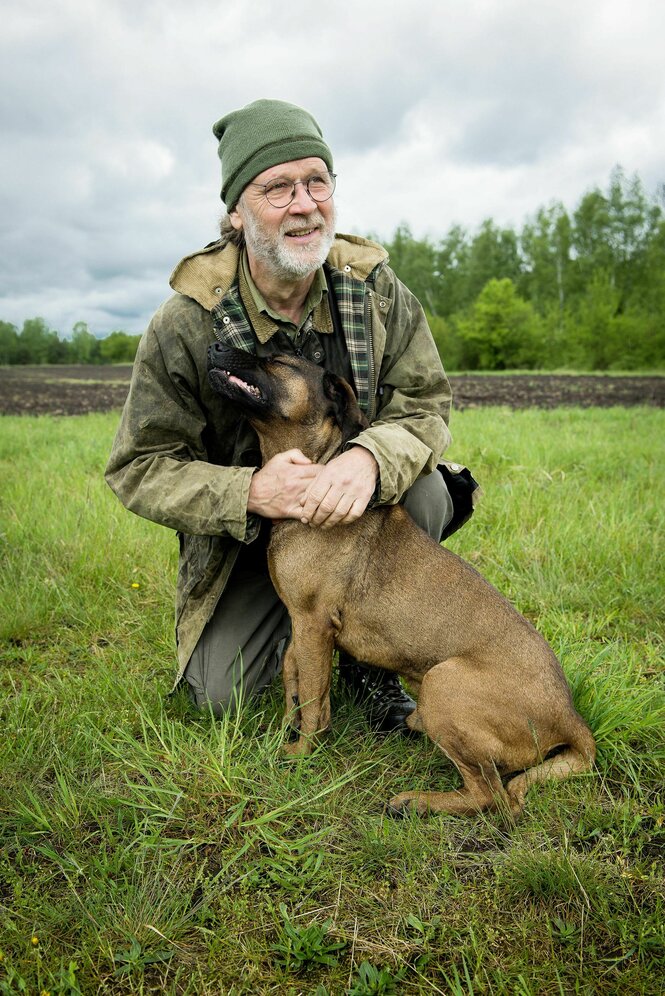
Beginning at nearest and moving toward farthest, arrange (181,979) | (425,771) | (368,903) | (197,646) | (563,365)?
(181,979) → (368,903) → (425,771) → (197,646) → (563,365)

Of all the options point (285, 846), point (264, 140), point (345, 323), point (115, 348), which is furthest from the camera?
point (115, 348)

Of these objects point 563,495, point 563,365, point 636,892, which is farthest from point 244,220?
point 563,365

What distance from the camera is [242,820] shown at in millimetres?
3057

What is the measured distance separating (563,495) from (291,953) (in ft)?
19.1

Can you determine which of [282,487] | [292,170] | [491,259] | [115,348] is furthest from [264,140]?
[115,348]

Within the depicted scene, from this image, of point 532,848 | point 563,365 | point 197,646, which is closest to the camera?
point 532,848

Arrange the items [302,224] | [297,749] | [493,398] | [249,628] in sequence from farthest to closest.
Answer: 1. [493,398]
2. [249,628]
3. [302,224]
4. [297,749]

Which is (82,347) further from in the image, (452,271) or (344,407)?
(344,407)

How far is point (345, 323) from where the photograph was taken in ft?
13.6

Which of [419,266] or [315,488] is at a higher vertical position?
[419,266]

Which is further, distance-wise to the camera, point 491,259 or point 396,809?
point 491,259

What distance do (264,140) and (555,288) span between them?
6548cm

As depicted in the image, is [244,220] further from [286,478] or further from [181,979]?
[181,979]

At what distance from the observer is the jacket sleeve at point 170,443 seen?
3.72 metres
